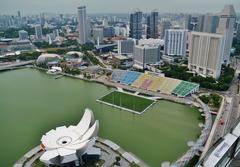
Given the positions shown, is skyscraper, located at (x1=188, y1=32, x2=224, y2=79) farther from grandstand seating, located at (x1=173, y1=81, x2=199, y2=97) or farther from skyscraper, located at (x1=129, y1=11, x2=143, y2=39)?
skyscraper, located at (x1=129, y1=11, x2=143, y2=39)

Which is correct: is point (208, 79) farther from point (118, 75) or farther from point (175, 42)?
point (175, 42)

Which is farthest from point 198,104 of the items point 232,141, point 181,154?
point 232,141

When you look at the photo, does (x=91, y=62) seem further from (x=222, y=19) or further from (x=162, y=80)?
(x=222, y=19)

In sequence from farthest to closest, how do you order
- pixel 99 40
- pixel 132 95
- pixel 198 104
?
pixel 99 40 → pixel 132 95 → pixel 198 104

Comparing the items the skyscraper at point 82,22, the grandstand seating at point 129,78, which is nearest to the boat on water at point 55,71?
the grandstand seating at point 129,78

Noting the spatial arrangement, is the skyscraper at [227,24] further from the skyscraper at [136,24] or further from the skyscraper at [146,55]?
the skyscraper at [136,24]
